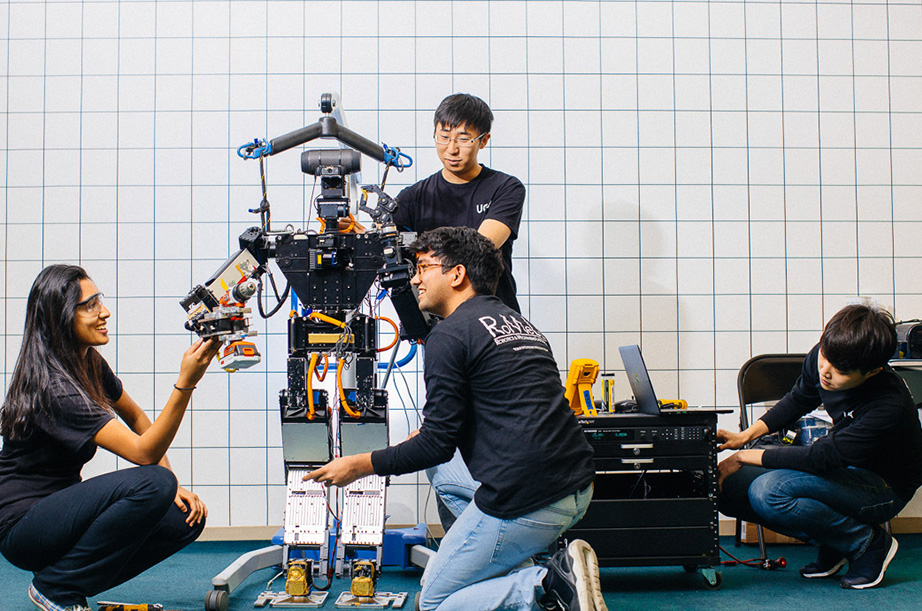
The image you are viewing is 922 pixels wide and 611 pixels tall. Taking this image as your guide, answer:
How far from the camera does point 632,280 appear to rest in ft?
11.8

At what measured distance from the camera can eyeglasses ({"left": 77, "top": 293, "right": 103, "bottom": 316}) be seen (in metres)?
2.12

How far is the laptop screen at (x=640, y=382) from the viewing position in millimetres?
2664

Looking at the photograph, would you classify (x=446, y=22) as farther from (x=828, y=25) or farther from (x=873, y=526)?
(x=873, y=526)

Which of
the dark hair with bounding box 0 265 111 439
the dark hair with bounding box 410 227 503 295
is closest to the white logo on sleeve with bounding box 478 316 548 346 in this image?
the dark hair with bounding box 410 227 503 295

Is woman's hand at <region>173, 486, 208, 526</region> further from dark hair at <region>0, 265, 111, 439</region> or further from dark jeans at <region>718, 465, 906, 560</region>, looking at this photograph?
dark jeans at <region>718, 465, 906, 560</region>

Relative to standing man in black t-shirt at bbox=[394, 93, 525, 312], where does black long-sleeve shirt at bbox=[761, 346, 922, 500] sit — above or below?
below

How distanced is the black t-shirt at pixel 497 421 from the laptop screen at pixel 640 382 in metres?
0.88

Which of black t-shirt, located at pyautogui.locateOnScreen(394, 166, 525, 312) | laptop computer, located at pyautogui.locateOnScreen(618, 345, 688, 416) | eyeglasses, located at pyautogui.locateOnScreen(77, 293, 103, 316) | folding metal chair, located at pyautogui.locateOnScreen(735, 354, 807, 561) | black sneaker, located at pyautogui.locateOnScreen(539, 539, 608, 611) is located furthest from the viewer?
folding metal chair, located at pyautogui.locateOnScreen(735, 354, 807, 561)

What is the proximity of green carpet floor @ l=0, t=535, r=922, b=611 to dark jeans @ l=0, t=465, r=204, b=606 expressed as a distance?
0.47 meters

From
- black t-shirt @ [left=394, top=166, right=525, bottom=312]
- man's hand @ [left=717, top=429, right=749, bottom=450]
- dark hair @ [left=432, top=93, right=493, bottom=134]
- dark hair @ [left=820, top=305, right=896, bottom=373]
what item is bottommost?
man's hand @ [left=717, top=429, right=749, bottom=450]

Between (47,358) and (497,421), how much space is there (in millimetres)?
1329

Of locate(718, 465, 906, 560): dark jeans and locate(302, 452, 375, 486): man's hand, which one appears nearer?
locate(302, 452, 375, 486): man's hand

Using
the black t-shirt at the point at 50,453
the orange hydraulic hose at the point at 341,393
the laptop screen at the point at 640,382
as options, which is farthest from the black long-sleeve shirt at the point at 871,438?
the black t-shirt at the point at 50,453

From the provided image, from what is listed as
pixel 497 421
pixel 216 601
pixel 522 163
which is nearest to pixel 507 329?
pixel 497 421
